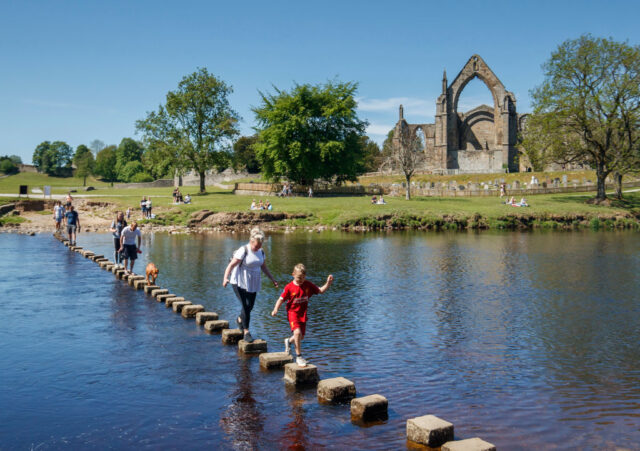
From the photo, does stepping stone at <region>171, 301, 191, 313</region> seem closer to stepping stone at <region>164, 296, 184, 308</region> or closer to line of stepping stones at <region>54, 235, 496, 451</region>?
line of stepping stones at <region>54, 235, 496, 451</region>

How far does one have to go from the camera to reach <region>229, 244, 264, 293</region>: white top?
10.5 metres

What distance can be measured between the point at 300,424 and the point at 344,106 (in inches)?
2089

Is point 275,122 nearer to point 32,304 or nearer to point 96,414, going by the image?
point 32,304

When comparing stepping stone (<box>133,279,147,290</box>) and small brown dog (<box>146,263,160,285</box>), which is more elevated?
small brown dog (<box>146,263,160,285</box>)

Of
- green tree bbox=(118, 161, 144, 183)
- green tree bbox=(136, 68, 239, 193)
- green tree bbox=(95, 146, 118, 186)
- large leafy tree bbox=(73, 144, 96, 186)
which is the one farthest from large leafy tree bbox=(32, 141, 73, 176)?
green tree bbox=(136, 68, 239, 193)

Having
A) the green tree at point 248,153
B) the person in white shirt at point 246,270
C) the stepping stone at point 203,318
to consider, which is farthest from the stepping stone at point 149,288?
the green tree at point 248,153

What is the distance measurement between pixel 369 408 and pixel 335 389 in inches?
32.0

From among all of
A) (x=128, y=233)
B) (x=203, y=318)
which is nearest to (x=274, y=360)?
(x=203, y=318)

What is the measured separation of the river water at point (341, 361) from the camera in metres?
7.29

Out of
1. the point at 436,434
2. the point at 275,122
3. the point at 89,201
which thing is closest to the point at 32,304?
the point at 436,434

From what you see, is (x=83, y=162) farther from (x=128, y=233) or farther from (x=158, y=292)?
(x=158, y=292)

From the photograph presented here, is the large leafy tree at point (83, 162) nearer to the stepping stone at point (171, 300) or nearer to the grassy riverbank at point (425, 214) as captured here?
the grassy riverbank at point (425, 214)

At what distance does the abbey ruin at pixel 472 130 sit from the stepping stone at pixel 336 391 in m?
81.5

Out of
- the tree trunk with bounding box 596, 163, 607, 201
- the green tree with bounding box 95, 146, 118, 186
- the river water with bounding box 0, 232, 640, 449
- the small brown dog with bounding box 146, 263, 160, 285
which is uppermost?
the green tree with bounding box 95, 146, 118, 186
